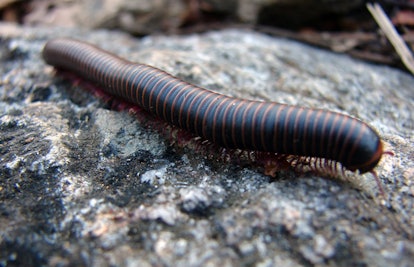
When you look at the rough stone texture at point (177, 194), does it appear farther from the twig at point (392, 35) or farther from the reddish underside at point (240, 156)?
the twig at point (392, 35)

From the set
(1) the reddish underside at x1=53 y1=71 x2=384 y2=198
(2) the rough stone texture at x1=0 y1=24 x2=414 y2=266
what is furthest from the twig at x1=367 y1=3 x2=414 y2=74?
(1) the reddish underside at x1=53 y1=71 x2=384 y2=198

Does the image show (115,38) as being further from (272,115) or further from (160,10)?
(272,115)

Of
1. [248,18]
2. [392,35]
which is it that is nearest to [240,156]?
[392,35]

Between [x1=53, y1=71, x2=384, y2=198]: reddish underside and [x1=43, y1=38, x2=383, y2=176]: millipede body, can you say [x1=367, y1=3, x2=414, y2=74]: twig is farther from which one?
[x1=43, y1=38, x2=383, y2=176]: millipede body

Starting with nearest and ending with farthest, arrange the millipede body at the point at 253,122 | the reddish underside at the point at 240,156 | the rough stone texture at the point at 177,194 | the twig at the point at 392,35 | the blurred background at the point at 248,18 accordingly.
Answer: the rough stone texture at the point at 177,194, the millipede body at the point at 253,122, the reddish underside at the point at 240,156, the twig at the point at 392,35, the blurred background at the point at 248,18

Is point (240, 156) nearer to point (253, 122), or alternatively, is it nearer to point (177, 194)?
point (253, 122)

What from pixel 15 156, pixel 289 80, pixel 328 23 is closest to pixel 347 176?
pixel 289 80

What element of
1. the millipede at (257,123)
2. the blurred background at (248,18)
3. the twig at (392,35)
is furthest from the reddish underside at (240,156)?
the blurred background at (248,18)
